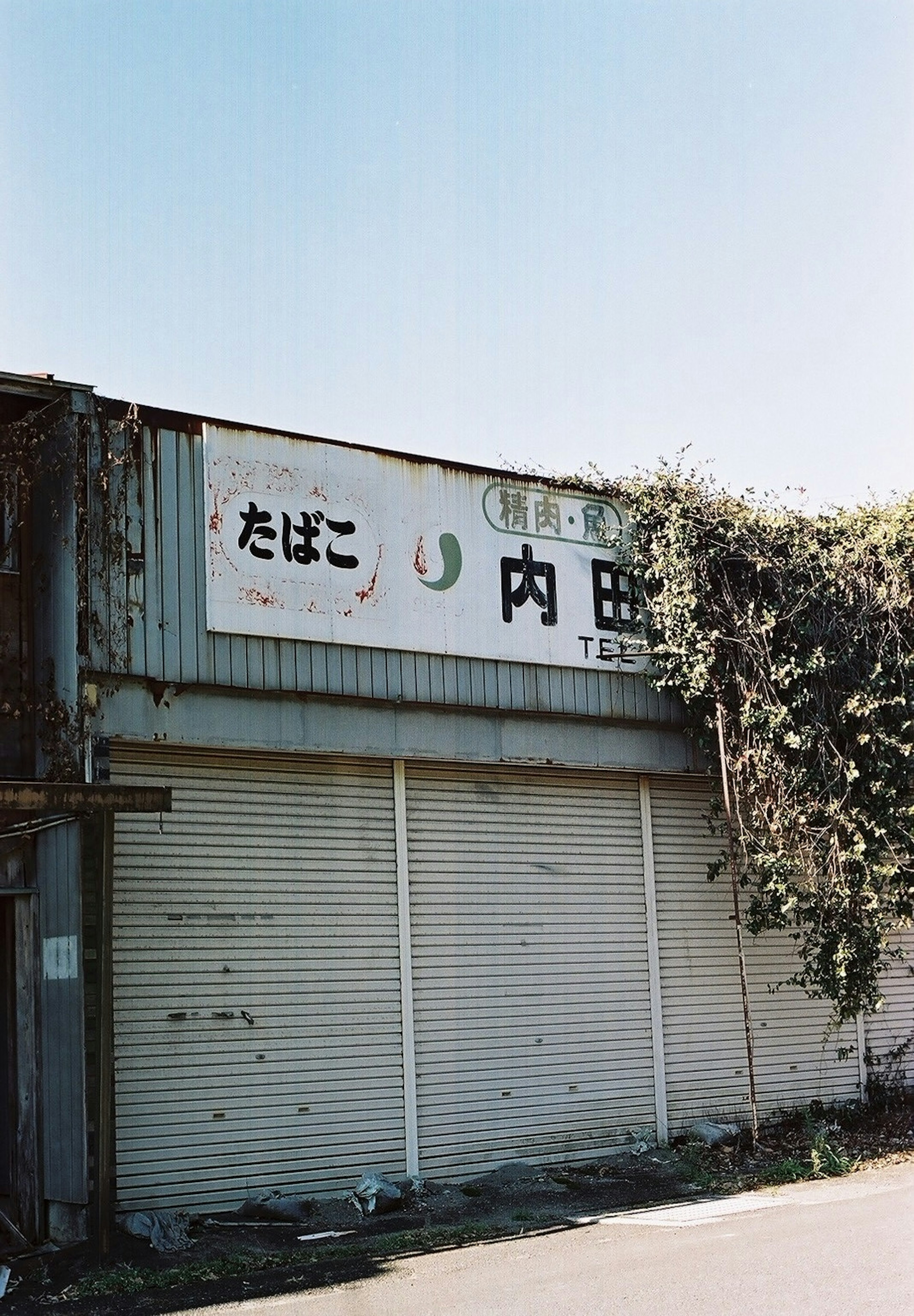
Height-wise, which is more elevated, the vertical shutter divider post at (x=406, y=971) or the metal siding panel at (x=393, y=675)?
the metal siding panel at (x=393, y=675)

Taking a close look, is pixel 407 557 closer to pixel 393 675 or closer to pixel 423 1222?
pixel 393 675

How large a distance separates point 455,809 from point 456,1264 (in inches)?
189

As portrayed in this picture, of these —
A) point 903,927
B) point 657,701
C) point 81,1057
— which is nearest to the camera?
point 81,1057

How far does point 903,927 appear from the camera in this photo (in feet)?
53.0

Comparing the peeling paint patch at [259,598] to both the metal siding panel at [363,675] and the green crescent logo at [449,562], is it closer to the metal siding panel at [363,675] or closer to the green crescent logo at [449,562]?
the metal siding panel at [363,675]

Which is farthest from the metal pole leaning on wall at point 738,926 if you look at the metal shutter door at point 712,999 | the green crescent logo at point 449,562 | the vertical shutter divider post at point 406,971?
the vertical shutter divider post at point 406,971

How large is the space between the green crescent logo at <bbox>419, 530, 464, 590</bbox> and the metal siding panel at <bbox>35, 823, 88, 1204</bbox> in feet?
14.3

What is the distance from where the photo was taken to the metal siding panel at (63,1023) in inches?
406

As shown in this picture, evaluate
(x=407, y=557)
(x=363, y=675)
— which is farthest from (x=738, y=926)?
(x=407, y=557)

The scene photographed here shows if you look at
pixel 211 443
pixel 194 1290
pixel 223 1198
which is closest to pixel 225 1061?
pixel 223 1198

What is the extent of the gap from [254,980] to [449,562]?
432cm

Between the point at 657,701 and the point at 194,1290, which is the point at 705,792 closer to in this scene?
the point at 657,701

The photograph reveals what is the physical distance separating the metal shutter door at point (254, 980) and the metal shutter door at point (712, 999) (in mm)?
3464

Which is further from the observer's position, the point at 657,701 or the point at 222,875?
the point at 657,701
